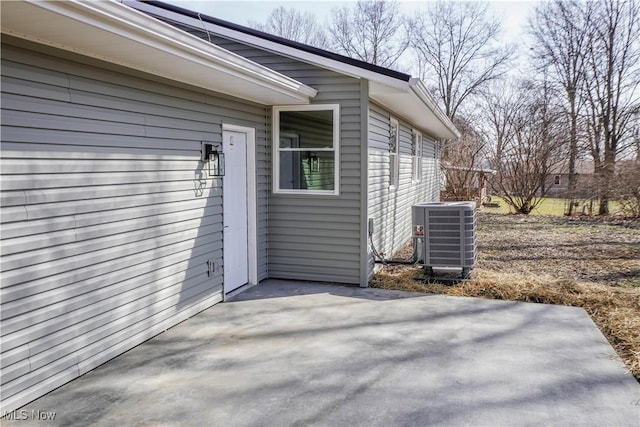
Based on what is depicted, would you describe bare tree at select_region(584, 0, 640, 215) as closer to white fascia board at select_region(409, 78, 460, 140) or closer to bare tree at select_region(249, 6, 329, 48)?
white fascia board at select_region(409, 78, 460, 140)

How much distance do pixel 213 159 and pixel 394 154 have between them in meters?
3.81

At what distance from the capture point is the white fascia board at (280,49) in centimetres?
562

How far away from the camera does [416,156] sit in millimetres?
10945

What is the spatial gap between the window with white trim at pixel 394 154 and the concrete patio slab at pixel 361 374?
11.3ft

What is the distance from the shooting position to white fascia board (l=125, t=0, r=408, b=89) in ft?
18.4

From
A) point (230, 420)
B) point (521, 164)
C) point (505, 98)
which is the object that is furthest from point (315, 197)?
point (505, 98)

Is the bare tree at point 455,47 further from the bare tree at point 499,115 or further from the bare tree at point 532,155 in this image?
the bare tree at point 532,155

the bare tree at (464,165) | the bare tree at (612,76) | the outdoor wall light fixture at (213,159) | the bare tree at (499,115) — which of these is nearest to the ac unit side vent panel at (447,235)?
the outdoor wall light fixture at (213,159)

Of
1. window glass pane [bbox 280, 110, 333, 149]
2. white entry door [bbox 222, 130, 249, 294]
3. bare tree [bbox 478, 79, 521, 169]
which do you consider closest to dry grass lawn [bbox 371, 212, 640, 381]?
white entry door [bbox 222, 130, 249, 294]

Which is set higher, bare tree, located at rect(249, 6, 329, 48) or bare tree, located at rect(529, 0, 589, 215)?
bare tree, located at rect(249, 6, 329, 48)

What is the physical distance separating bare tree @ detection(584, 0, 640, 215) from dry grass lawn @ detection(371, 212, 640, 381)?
6.47m

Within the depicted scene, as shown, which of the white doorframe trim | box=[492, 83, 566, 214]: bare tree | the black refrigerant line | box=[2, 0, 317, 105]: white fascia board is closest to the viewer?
box=[2, 0, 317, 105]: white fascia board

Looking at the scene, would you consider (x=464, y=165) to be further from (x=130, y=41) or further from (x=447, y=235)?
(x=130, y=41)

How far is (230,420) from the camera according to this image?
286 centimetres
